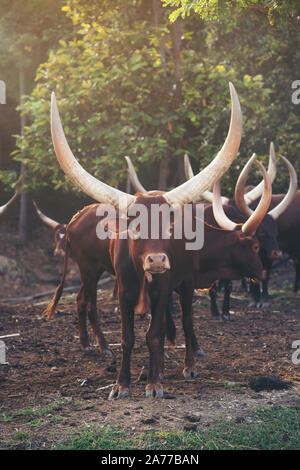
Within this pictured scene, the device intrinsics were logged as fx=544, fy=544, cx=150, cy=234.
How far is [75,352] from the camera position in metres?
5.23

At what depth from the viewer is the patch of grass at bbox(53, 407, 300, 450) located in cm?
304

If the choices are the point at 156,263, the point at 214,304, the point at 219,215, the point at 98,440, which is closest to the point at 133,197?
the point at 156,263

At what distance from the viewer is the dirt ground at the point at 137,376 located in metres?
3.44

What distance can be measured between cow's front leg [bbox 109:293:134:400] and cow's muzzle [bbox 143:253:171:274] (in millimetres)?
604

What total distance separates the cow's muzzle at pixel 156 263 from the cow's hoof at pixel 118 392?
3.20 feet

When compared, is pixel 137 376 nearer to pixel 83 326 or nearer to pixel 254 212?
pixel 83 326

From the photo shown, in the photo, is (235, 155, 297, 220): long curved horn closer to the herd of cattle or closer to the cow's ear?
the herd of cattle

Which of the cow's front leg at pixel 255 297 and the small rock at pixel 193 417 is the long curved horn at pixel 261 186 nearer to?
the cow's front leg at pixel 255 297

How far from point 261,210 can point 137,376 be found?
1.77 m

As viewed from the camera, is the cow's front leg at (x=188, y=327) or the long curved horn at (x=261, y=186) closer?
the cow's front leg at (x=188, y=327)

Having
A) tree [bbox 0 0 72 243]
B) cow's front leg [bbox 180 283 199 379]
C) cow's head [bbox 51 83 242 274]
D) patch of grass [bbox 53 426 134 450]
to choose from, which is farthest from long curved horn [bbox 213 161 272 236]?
tree [bbox 0 0 72 243]

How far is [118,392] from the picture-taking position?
3.86 meters

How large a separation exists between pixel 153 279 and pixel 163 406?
860mm

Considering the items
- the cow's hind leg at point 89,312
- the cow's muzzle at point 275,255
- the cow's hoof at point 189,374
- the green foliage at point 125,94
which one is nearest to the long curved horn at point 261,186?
the cow's muzzle at point 275,255
